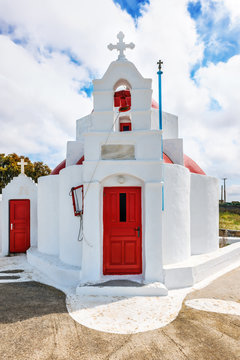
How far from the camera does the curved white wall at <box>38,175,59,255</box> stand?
26.4 ft

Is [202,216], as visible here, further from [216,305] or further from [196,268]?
[216,305]

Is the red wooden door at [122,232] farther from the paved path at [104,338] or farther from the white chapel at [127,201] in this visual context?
the paved path at [104,338]

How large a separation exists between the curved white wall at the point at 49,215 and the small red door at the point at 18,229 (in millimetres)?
1505

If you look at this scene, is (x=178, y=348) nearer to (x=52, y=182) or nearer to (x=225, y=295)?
(x=225, y=295)

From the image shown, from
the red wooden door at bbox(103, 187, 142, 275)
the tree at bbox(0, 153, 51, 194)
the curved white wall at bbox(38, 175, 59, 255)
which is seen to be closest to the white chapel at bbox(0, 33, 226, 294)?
the red wooden door at bbox(103, 187, 142, 275)

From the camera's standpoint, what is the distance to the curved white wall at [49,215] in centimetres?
805

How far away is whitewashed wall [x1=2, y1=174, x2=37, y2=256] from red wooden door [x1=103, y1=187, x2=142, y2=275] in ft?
16.3

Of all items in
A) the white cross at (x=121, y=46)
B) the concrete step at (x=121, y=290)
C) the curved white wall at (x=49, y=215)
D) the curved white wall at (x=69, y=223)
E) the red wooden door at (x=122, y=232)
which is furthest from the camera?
the curved white wall at (x=49, y=215)

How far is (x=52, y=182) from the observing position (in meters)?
8.26

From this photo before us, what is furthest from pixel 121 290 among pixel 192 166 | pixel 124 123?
pixel 124 123

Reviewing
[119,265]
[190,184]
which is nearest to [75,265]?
[119,265]

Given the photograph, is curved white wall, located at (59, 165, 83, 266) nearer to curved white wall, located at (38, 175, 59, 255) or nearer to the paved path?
curved white wall, located at (38, 175, 59, 255)

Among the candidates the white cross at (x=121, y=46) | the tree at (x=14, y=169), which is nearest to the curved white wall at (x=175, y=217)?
the white cross at (x=121, y=46)

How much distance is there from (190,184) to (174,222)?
176 centimetres
